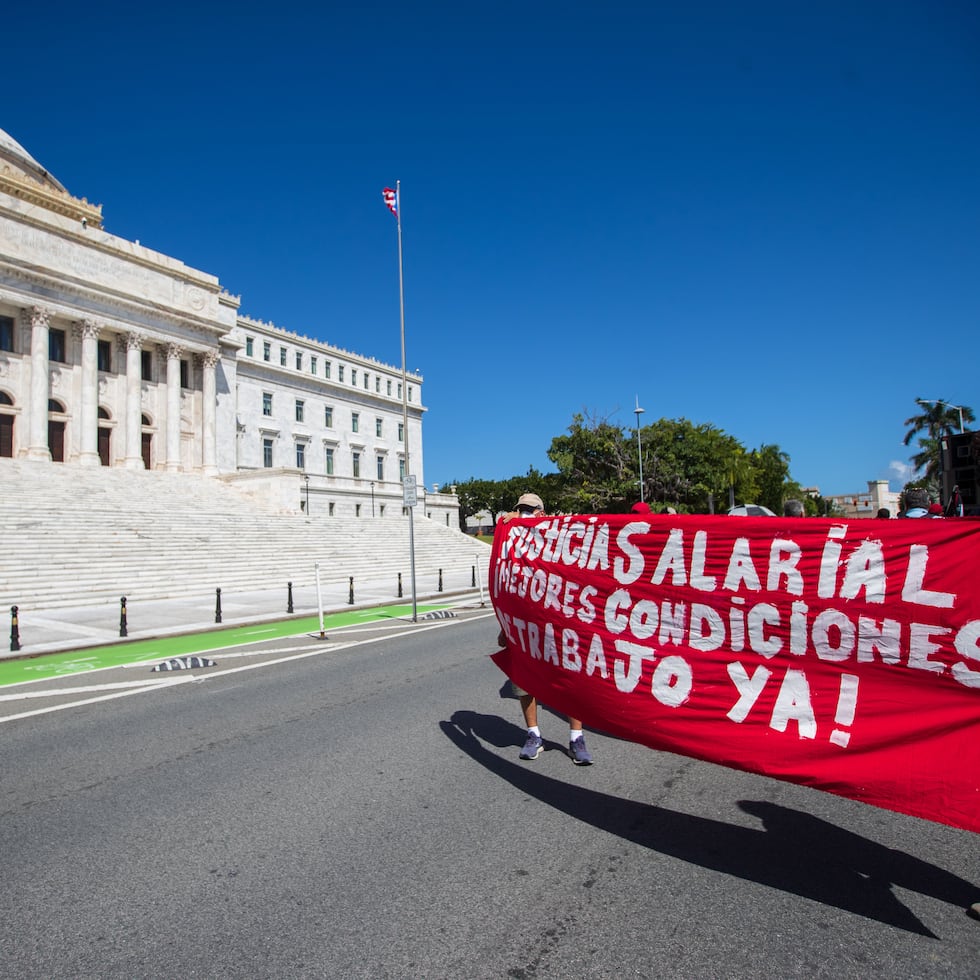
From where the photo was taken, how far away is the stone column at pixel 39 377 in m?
40.5

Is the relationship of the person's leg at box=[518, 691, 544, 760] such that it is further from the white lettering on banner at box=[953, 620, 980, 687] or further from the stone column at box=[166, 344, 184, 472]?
the stone column at box=[166, 344, 184, 472]

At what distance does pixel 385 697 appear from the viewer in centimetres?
816

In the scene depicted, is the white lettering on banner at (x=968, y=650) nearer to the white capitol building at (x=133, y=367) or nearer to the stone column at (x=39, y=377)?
the white capitol building at (x=133, y=367)

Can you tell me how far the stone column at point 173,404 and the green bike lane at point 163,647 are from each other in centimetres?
3478

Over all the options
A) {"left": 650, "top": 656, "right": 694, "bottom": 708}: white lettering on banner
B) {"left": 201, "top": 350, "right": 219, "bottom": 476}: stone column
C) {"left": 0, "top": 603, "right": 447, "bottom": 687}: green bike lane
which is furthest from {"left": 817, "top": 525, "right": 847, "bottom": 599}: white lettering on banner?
{"left": 201, "top": 350, "right": 219, "bottom": 476}: stone column

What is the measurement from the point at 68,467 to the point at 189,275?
17.2m

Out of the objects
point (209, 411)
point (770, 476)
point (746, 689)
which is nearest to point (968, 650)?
point (746, 689)

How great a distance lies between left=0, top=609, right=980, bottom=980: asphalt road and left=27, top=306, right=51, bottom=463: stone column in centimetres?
4008

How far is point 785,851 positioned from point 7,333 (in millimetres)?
49278

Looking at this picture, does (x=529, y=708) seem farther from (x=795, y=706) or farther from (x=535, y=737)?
(x=795, y=706)

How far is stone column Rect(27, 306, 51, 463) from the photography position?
40500 mm

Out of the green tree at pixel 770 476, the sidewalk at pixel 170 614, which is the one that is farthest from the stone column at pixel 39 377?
the green tree at pixel 770 476

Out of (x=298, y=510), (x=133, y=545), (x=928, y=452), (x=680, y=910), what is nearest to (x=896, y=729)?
(x=680, y=910)

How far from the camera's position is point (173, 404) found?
48.1 m
